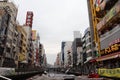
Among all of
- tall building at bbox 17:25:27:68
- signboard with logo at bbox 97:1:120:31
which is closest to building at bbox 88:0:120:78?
signboard with logo at bbox 97:1:120:31

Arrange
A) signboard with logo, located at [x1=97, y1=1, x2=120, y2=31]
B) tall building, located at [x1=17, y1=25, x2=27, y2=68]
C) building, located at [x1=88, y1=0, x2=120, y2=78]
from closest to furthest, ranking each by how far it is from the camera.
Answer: signboard with logo, located at [x1=97, y1=1, x2=120, y2=31], building, located at [x1=88, y1=0, x2=120, y2=78], tall building, located at [x1=17, y1=25, x2=27, y2=68]

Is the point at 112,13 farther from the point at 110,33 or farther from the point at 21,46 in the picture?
the point at 21,46

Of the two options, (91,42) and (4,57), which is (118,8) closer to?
(4,57)

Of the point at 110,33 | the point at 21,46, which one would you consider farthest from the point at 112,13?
the point at 21,46

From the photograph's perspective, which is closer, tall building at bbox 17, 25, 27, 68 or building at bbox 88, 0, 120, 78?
building at bbox 88, 0, 120, 78

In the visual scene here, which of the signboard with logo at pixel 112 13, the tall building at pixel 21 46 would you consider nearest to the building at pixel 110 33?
the signboard with logo at pixel 112 13

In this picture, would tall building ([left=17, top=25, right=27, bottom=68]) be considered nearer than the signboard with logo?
No

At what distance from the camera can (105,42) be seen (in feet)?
191

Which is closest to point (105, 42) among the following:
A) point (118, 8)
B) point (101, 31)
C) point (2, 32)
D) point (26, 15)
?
point (101, 31)

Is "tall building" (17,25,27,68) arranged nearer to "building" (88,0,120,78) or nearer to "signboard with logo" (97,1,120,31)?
"building" (88,0,120,78)

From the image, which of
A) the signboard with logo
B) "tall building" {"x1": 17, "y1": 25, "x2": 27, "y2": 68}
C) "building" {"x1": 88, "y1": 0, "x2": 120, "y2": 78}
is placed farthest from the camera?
"tall building" {"x1": 17, "y1": 25, "x2": 27, "y2": 68}

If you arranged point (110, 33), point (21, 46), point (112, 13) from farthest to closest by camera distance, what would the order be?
point (21, 46) < point (110, 33) < point (112, 13)

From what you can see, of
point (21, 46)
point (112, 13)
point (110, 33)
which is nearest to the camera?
point (112, 13)

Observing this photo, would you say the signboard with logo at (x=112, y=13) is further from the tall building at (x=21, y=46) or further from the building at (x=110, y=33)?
the tall building at (x=21, y=46)
